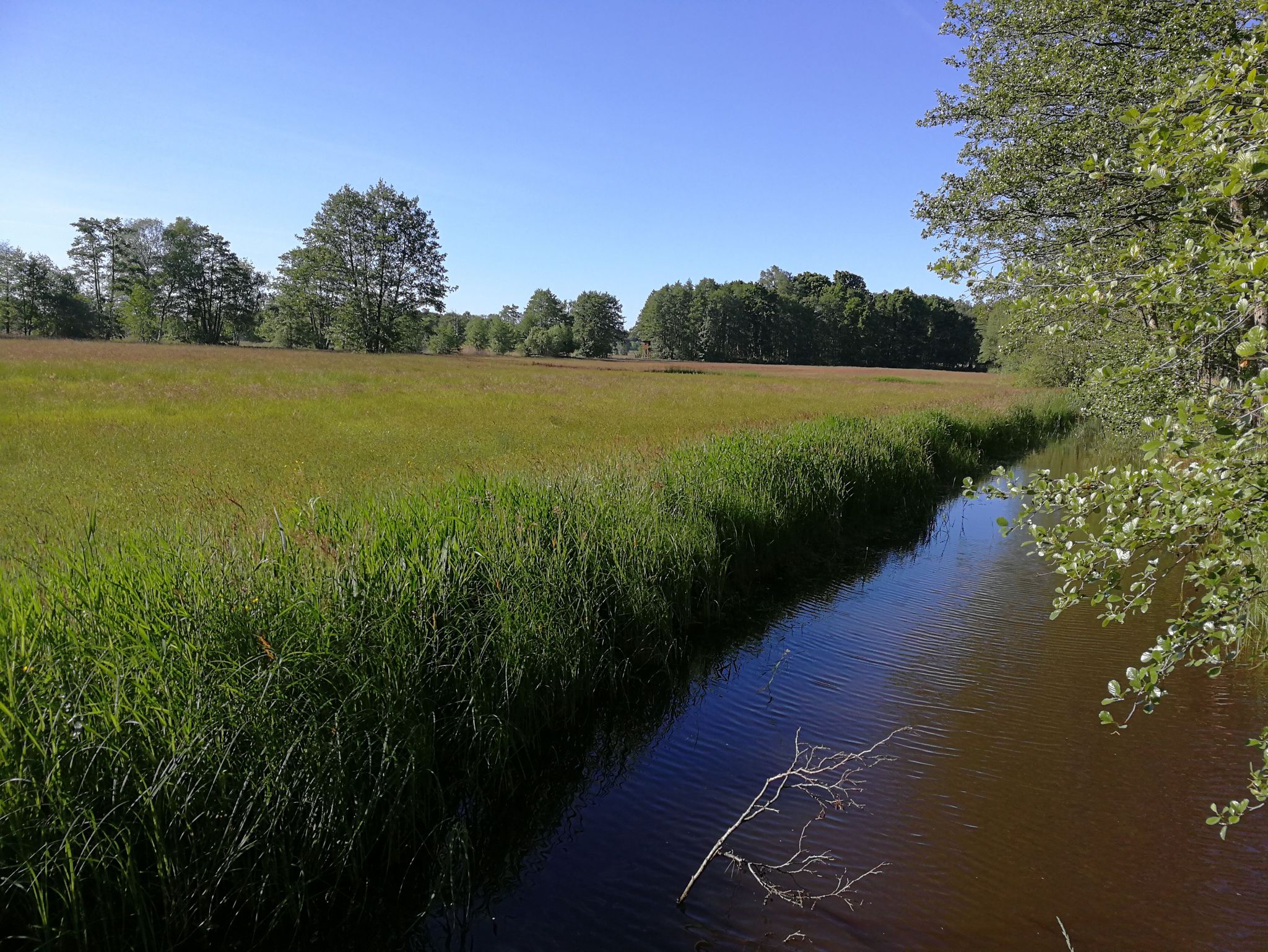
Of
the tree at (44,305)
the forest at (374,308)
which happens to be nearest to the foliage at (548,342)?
the forest at (374,308)

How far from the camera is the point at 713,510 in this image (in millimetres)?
8773

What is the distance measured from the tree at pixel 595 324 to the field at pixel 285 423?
6147 centimetres

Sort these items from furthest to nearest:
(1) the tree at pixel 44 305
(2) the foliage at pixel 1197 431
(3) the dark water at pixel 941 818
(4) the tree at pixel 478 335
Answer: (4) the tree at pixel 478 335 → (1) the tree at pixel 44 305 → (3) the dark water at pixel 941 818 → (2) the foliage at pixel 1197 431

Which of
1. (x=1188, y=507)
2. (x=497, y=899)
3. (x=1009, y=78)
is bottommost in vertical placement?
(x=497, y=899)

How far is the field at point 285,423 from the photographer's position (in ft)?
25.4

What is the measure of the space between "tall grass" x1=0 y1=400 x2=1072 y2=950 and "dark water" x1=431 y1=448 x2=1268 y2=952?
0.78m

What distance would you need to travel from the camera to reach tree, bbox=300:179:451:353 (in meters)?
60.9

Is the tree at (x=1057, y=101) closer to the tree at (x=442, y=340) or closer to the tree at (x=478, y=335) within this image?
the tree at (x=442, y=340)

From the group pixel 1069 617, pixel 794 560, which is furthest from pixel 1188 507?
pixel 794 560

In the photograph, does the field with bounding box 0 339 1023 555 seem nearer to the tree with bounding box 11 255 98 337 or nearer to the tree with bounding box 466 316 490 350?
the tree with bounding box 11 255 98 337

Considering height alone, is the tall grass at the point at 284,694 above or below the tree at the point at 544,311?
below

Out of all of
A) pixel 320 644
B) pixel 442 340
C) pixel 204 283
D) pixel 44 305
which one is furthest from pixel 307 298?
pixel 320 644

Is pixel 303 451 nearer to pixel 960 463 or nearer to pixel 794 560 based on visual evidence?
pixel 794 560

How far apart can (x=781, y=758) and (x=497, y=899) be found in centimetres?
229
